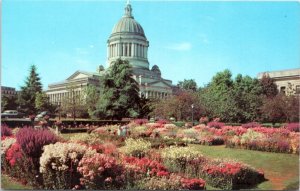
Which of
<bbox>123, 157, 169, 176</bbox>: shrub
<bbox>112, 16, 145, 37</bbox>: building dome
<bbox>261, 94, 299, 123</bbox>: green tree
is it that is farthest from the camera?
<bbox>261, 94, 299, 123</bbox>: green tree

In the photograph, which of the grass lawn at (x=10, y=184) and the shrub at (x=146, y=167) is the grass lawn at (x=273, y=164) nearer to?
the shrub at (x=146, y=167)

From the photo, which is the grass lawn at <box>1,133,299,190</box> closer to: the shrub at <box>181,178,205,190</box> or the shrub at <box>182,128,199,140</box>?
the shrub at <box>181,178,205,190</box>

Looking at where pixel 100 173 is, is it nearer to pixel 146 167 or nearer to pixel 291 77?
pixel 146 167

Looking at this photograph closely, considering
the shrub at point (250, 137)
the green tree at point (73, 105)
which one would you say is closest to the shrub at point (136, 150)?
the shrub at point (250, 137)

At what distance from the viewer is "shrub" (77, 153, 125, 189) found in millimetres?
7211

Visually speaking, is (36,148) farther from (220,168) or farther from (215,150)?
(215,150)

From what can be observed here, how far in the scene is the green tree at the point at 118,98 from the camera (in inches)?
738

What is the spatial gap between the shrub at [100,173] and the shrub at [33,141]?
43.1 inches

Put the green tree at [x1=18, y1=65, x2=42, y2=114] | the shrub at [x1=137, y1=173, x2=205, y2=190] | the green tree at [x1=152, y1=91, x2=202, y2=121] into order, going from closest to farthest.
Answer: the shrub at [x1=137, y1=173, x2=205, y2=190] → the green tree at [x1=18, y1=65, x2=42, y2=114] → the green tree at [x1=152, y1=91, x2=202, y2=121]

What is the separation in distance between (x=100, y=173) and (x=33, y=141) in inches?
65.7

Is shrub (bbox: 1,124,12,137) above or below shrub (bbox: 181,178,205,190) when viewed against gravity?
above

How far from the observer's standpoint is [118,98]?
19.6 m

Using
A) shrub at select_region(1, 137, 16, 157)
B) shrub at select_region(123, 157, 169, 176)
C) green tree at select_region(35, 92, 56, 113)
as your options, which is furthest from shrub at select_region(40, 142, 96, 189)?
green tree at select_region(35, 92, 56, 113)

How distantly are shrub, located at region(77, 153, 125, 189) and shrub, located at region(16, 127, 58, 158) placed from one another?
1.10 meters
